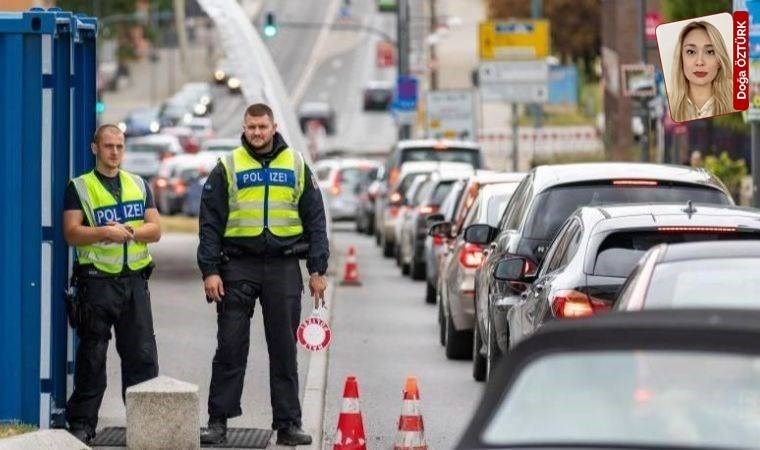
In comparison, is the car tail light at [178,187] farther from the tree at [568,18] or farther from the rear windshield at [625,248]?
the tree at [568,18]

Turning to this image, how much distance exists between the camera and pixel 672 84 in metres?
17.9

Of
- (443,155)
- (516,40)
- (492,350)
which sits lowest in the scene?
(492,350)

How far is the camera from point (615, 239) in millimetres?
11766

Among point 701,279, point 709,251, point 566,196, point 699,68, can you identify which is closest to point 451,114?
point 699,68

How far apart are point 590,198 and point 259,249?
3.30 metres

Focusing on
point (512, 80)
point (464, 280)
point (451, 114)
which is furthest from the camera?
point (451, 114)

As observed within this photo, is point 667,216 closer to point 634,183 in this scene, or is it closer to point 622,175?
point 634,183

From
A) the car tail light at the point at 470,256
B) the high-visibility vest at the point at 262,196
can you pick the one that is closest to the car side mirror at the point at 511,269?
the high-visibility vest at the point at 262,196

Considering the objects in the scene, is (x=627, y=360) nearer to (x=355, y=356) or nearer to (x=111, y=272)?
(x=111, y=272)

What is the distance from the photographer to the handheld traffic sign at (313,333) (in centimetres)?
1202

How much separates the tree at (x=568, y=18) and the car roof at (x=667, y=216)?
87002mm

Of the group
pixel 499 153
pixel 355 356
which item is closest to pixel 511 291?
pixel 355 356

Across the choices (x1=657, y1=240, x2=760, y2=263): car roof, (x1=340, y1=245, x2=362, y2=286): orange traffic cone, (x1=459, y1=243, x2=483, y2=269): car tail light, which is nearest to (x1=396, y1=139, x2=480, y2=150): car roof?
(x1=340, y1=245, x2=362, y2=286): orange traffic cone

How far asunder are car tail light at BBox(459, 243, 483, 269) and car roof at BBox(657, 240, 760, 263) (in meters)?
8.94
